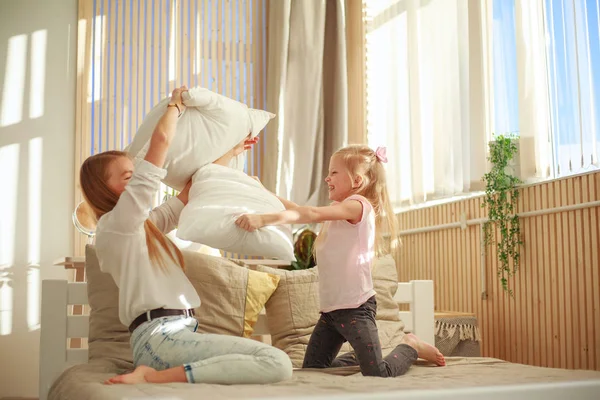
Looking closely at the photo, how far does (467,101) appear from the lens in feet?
10.6

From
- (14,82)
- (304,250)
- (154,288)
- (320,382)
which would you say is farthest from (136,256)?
(14,82)

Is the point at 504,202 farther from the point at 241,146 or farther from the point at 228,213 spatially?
the point at 228,213

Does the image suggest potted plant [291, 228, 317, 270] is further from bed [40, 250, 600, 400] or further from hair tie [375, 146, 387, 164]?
hair tie [375, 146, 387, 164]

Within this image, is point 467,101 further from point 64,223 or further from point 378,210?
point 64,223

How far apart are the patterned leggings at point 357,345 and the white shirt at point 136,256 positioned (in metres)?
0.45

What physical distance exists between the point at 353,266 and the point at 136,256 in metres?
0.65

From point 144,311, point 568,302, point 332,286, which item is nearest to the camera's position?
point 144,311

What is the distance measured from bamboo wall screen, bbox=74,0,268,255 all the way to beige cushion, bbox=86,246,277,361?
6.13 feet

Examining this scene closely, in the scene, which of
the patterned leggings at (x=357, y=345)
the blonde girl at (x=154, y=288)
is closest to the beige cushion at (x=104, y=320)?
the blonde girl at (x=154, y=288)

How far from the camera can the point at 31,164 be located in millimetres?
3826

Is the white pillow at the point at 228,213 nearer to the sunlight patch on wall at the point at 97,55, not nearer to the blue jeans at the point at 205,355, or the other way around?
the blue jeans at the point at 205,355

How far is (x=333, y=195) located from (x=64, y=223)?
2252 millimetres

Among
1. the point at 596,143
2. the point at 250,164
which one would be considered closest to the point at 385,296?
the point at 596,143

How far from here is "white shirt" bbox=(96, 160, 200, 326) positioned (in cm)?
162
